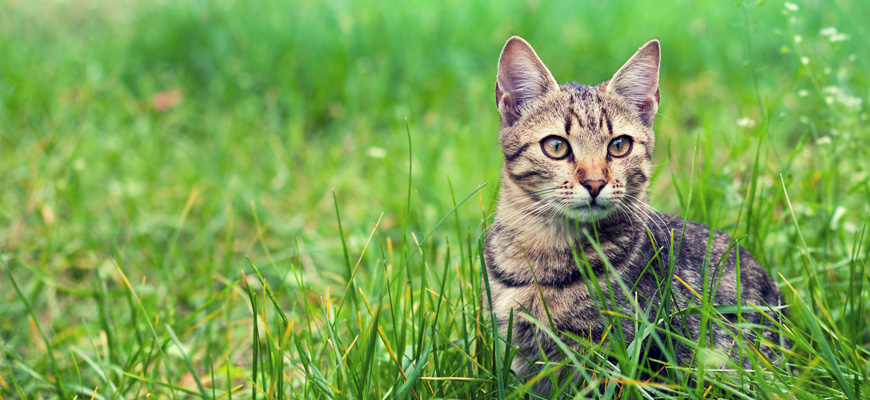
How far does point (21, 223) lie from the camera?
146 inches

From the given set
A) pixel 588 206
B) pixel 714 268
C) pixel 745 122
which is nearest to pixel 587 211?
pixel 588 206

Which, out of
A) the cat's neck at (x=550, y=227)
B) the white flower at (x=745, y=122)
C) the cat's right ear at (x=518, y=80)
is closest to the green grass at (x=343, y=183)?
the white flower at (x=745, y=122)

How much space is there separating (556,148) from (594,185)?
240 mm

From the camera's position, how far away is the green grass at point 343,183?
7.34 ft

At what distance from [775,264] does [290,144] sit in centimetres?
314

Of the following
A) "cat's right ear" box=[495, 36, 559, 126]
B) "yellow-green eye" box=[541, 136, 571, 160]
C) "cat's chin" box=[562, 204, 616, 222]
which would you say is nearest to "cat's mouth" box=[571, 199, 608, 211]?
"cat's chin" box=[562, 204, 616, 222]

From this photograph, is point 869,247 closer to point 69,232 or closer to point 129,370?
point 129,370

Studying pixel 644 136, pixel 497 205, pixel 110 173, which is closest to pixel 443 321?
pixel 497 205

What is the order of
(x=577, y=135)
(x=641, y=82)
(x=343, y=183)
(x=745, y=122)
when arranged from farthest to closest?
(x=343, y=183) < (x=745, y=122) < (x=641, y=82) < (x=577, y=135)

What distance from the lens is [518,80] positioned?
2.55m

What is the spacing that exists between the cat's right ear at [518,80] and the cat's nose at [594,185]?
19.3 inches

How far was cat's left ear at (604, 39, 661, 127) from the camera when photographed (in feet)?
7.95

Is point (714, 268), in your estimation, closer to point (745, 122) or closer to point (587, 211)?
point (587, 211)

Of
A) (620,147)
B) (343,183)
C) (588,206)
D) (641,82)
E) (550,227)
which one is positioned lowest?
(343,183)
